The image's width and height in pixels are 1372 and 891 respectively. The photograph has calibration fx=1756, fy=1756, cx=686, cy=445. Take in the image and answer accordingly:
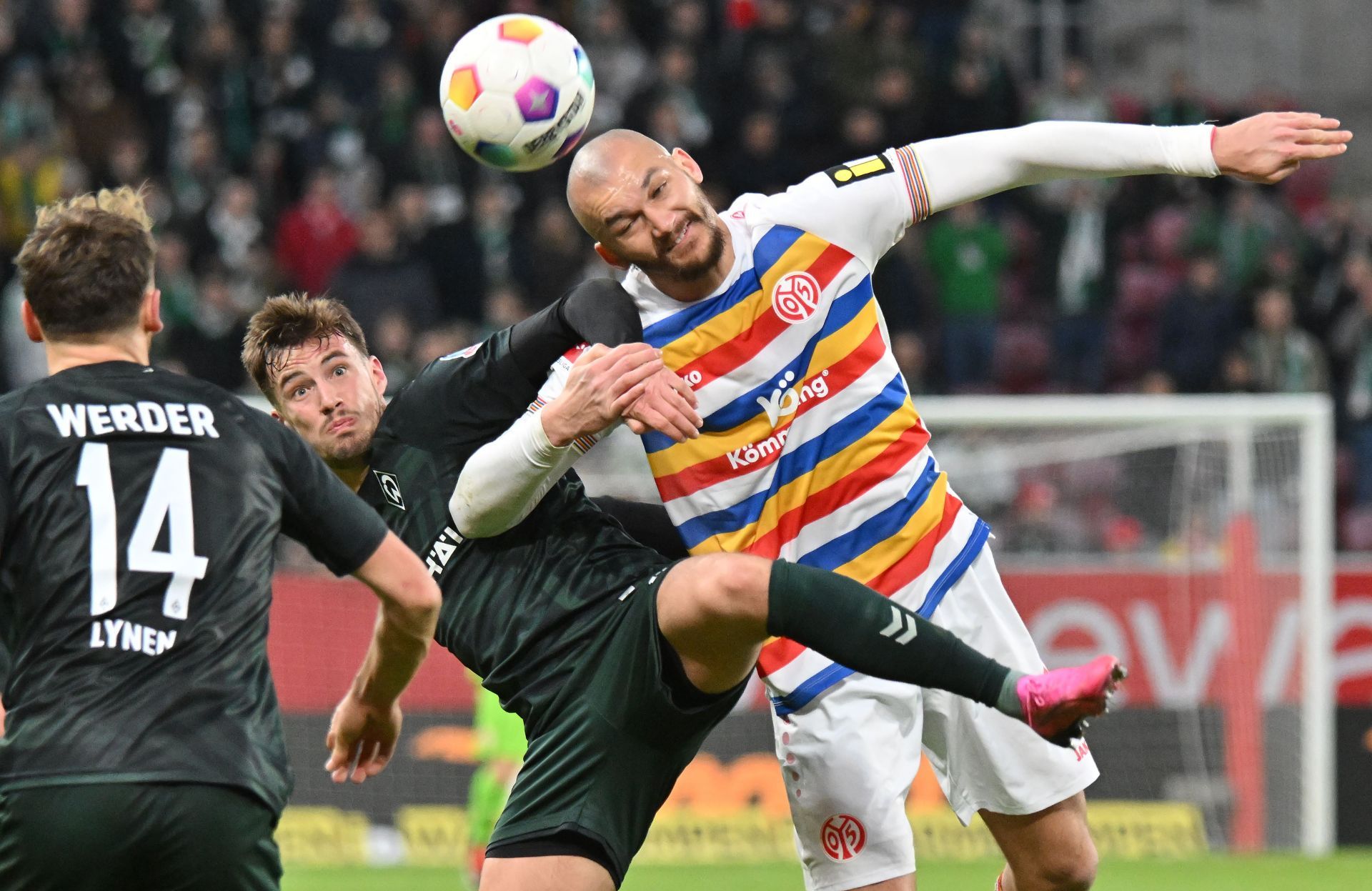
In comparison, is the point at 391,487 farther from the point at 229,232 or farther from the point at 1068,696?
the point at 229,232

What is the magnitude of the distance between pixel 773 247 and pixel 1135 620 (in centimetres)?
590

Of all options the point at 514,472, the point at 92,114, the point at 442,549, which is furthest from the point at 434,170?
the point at 514,472

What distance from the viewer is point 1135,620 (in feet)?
31.6

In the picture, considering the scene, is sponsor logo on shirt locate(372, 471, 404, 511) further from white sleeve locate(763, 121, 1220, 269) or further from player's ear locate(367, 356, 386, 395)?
white sleeve locate(763, 121, 1220, 269)

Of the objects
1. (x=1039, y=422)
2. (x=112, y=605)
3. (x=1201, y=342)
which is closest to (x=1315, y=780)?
(x=1039, y=422)

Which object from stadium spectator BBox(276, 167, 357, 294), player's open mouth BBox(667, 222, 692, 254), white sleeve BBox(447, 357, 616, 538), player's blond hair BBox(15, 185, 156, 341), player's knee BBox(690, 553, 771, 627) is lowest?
stadium spectator BBox(276, 167, 357, 294)

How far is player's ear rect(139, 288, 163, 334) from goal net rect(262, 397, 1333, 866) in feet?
20.2

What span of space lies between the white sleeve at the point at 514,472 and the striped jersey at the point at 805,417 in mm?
347

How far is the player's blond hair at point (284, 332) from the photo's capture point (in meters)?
4.41

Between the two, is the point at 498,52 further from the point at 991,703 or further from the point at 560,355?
the point at 991,703

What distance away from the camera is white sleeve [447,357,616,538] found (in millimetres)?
3926

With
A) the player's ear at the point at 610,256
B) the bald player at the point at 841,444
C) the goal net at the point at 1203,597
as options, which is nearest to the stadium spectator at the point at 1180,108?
the goal net at the point at 1203,597

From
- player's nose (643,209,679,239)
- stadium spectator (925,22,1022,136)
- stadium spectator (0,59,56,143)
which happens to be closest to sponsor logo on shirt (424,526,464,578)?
player's nose (643,209,679,239)

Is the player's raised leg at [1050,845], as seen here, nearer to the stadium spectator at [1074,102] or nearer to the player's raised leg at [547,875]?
the player's raised leg at [547,875]
